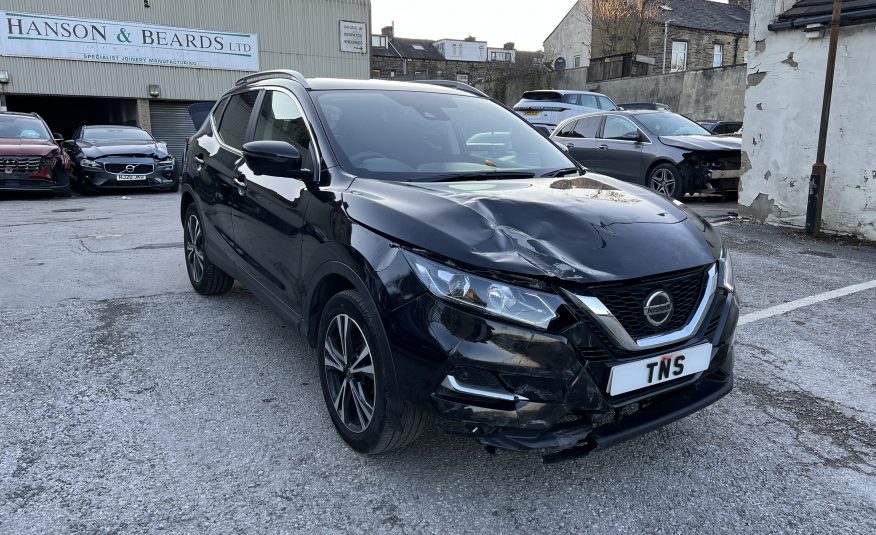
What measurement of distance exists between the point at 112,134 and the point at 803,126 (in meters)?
13.1

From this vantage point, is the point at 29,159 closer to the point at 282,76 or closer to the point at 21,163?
the point at 21,163

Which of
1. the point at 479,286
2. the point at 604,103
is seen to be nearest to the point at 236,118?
the point at 479,286

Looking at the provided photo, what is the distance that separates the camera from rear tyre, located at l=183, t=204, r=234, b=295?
5.10 meters

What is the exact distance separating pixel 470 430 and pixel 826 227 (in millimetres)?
7581

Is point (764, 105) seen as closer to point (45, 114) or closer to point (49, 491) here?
point (49, 491)

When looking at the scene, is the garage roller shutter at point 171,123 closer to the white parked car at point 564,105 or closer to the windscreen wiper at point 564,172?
the white parked car at point 564,105

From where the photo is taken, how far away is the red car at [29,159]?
11570 millimetres

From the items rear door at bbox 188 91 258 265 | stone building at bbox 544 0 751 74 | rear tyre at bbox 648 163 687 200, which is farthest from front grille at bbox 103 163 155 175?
stone building at bbox 544 0 751 74

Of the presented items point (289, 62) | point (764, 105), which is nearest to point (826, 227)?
point (764, 105)

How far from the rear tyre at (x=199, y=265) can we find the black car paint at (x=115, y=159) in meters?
8.75

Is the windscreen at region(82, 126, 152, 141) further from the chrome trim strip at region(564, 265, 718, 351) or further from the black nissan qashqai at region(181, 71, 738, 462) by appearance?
the chrome trim strip at region(564, 265, 718, 351)

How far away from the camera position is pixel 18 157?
11.6 metres

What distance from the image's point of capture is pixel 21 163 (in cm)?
1166

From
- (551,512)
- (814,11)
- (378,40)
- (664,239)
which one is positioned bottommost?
(551,512)
